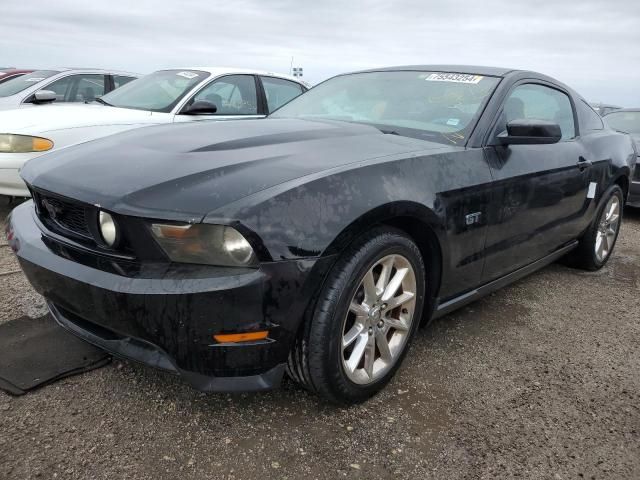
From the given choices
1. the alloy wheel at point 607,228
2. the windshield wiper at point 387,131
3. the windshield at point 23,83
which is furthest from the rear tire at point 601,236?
the windshield at point 23,83

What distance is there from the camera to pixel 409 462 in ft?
6.19

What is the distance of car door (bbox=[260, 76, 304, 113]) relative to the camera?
5883 millimetres

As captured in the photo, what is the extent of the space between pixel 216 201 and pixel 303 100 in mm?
1957

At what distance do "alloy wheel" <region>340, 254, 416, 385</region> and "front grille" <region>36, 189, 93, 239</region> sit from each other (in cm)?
101

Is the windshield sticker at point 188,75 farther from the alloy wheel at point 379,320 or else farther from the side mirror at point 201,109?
the alloy wheel at point 379,320

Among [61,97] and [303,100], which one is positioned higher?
[303,100]

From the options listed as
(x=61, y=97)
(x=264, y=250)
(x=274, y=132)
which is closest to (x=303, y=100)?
(x=274, y=132)

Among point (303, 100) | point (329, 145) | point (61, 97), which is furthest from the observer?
point (61, 97)

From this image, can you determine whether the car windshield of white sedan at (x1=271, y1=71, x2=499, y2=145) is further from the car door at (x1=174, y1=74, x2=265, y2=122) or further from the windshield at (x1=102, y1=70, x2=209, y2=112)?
the windshield at (x1=102, y1=70, x2=209, y2=112)

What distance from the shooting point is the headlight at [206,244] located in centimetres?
171

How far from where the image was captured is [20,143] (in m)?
4.30

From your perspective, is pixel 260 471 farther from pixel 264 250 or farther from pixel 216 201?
pixel 216 201

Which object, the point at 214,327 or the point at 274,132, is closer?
the point at 214,327

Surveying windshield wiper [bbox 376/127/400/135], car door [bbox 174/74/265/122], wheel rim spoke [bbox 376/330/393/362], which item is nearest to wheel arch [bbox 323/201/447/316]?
wheel rim spoke [bbox 376/330/393/362]
